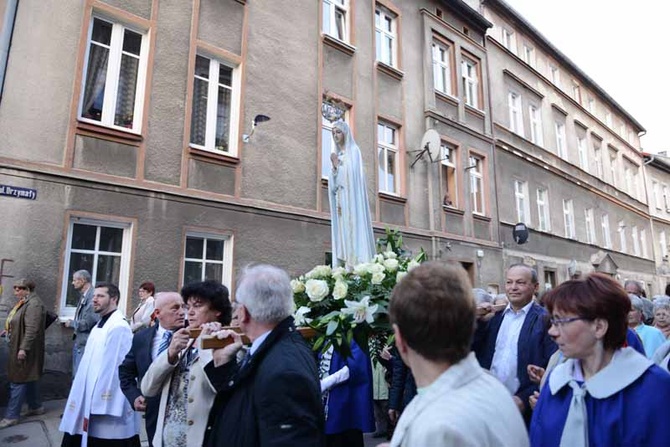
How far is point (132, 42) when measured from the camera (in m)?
8.17

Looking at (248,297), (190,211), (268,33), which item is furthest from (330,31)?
(248,297)

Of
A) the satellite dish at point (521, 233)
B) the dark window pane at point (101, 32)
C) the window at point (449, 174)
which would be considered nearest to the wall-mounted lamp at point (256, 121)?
the dark window pane at point (101, 32)

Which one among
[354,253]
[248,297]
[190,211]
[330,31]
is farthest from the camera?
[330,31]

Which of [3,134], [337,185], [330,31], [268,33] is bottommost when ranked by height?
[337,185]

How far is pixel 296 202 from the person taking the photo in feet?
31.9

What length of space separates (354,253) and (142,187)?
4.77 m

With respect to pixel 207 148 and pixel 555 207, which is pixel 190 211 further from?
pixel 555 207

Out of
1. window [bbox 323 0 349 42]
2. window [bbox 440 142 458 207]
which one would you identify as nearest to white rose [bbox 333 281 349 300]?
window [bbox 323 0 349 42]

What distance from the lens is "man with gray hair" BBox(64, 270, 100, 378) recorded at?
6.12 metres

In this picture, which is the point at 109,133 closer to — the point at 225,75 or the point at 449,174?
the point at 225,75

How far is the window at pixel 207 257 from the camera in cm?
820

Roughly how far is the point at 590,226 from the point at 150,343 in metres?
22.2

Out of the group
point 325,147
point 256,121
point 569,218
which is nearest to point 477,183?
point 325,147

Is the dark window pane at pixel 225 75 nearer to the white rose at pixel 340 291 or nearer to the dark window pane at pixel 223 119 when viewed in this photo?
the dark window pane at pixel 223 119
